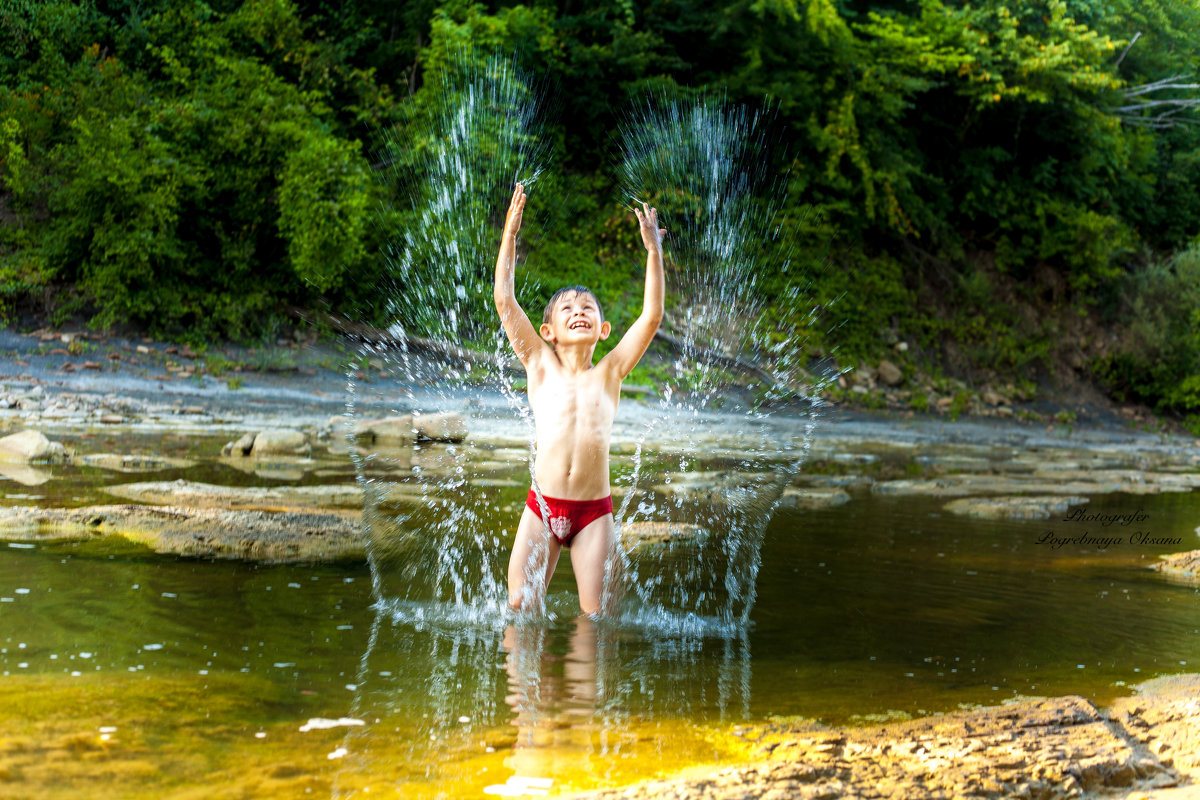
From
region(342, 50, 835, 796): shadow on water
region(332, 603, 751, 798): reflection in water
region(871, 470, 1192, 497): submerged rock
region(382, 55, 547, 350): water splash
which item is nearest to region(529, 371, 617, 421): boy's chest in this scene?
region(342, 50, 835, 796): shadow on water

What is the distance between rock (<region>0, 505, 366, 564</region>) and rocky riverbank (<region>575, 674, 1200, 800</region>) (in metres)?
3.02

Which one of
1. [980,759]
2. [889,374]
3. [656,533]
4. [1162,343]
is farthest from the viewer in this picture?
[1162,343]

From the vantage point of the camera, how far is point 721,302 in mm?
19344

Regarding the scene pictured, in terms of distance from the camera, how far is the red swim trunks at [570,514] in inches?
175

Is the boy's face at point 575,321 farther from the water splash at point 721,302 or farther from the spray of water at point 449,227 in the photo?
the spray of water at point 449,227

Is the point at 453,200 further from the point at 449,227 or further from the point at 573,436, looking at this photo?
the point at 573,436

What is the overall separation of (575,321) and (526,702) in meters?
1.70

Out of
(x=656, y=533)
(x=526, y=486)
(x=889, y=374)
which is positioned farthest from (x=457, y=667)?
(x=889, y=374)

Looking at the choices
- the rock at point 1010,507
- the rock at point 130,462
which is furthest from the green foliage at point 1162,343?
the rock at point 130,462

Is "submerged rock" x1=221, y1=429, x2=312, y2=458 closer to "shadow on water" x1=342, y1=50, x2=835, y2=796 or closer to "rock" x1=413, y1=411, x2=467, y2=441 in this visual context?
"shadow on water" x1=342, y1=50, x2=835, y2=796

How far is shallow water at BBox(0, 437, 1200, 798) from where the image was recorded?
2760 millimetres

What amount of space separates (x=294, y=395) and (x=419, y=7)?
8376 mm

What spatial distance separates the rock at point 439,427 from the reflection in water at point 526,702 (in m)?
5.91

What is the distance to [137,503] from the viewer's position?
6.03 metres
